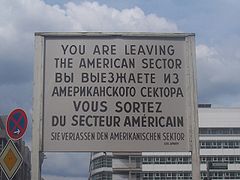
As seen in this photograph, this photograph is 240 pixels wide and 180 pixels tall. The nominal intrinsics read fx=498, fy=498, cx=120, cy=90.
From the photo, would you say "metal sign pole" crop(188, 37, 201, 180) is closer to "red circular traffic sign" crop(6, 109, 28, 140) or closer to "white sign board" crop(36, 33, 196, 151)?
"white sign board" crop(36, 33, 196, 151)

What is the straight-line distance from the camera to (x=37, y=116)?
852cm

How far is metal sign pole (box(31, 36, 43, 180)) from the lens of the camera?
332 inches

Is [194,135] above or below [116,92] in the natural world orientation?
below

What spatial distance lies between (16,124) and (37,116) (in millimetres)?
1070

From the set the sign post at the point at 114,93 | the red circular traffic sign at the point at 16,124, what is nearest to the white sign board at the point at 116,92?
the sign post at the point at 114,93

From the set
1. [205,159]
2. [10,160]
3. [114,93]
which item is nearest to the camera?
[114,93]

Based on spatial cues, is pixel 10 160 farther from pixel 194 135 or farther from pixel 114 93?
pixel 194 135

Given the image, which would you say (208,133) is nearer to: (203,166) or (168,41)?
(203,166)

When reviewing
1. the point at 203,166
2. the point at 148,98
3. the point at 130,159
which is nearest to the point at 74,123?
the point at 148,98

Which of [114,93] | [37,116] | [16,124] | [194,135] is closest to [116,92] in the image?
[114,93]

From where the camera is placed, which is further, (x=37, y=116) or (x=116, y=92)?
(x=116, y=92)

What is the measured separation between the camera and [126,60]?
28.8 ft

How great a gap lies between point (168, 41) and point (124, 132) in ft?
6.01

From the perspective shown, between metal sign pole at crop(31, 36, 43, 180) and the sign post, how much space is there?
0.06 ft
